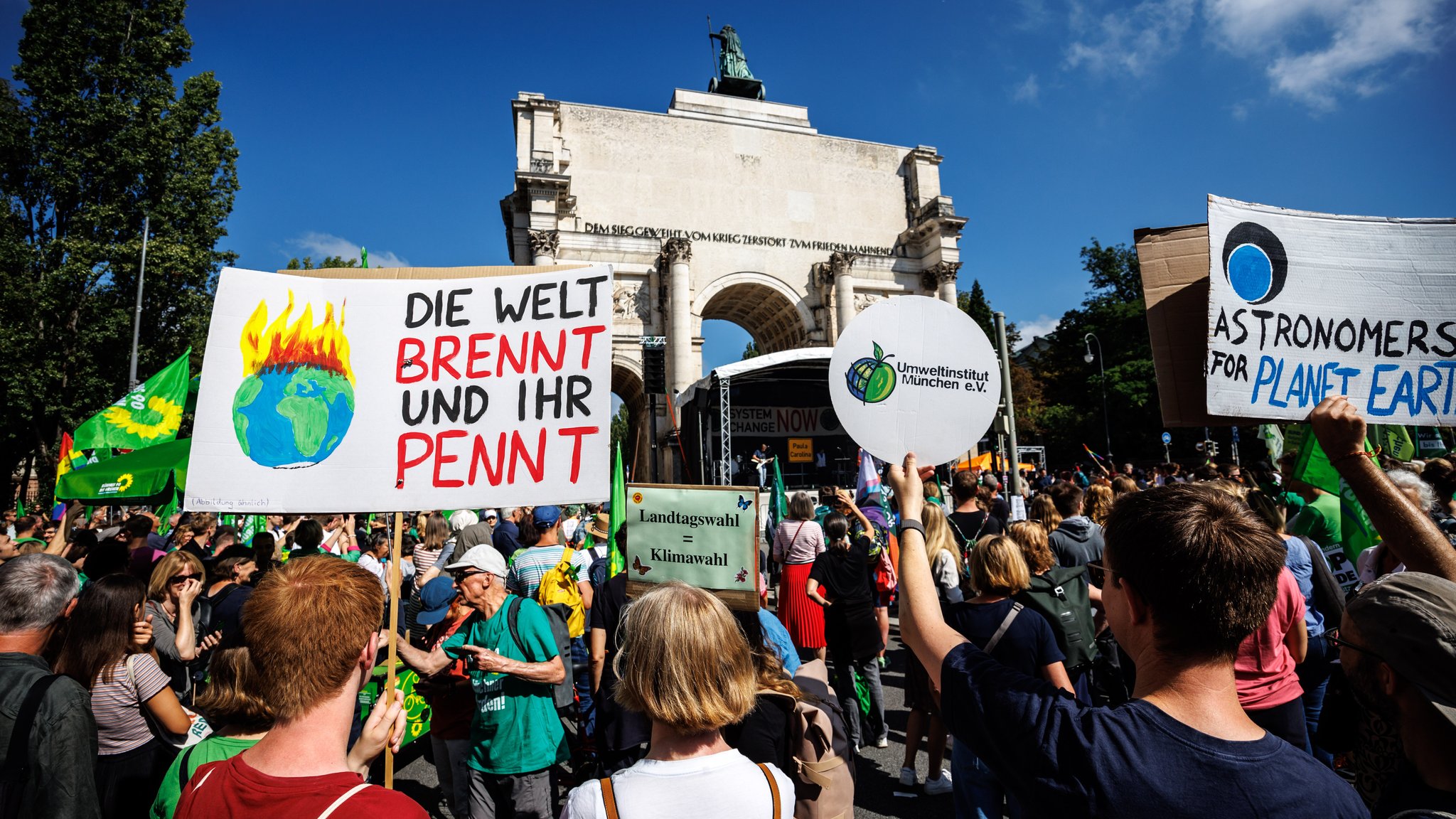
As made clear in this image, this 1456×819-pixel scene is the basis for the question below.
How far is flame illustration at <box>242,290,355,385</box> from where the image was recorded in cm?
353

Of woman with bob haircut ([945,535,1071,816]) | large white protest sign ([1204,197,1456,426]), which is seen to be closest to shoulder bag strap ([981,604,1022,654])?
woman with bob haircut ([945,535,1071,816])

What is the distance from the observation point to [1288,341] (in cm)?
340

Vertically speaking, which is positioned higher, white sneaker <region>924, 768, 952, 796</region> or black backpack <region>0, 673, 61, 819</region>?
black backpack <region>0, 673, 61, 819</region>

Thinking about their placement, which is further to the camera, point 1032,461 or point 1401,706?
point 1032,461

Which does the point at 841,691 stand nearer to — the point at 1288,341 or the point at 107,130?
the point at 1288,341

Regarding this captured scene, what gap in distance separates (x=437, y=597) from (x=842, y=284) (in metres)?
27.1

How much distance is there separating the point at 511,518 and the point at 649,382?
560 inches

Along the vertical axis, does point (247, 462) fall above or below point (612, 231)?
below

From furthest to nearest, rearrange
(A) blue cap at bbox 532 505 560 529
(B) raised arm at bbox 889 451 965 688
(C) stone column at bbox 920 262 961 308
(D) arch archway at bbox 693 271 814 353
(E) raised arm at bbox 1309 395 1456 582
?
(C) stone column at bbox 920 262 961 308 < (D) arch archway at bbox 693 271 814 353 < (A) blue cap at bbox 532 505 560 529 < (E) raised arm at bbox 1309 395 1456 582 < (B) raised arm at bbox 889 451 965 688

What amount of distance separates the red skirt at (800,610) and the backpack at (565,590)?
196cm

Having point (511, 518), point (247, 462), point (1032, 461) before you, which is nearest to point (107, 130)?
point (511, 518)

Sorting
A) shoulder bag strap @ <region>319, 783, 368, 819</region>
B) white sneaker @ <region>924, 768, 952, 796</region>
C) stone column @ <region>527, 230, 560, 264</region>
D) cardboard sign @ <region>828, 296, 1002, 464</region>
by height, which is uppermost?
stone column @ <region>527, 230, 560, 264</region>

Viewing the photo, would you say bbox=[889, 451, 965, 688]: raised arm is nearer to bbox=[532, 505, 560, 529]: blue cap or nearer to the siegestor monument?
bbox=[532, 505, 560, 529]: blue cap

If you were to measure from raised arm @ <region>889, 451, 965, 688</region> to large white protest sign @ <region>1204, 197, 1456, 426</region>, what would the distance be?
2.31 metres
